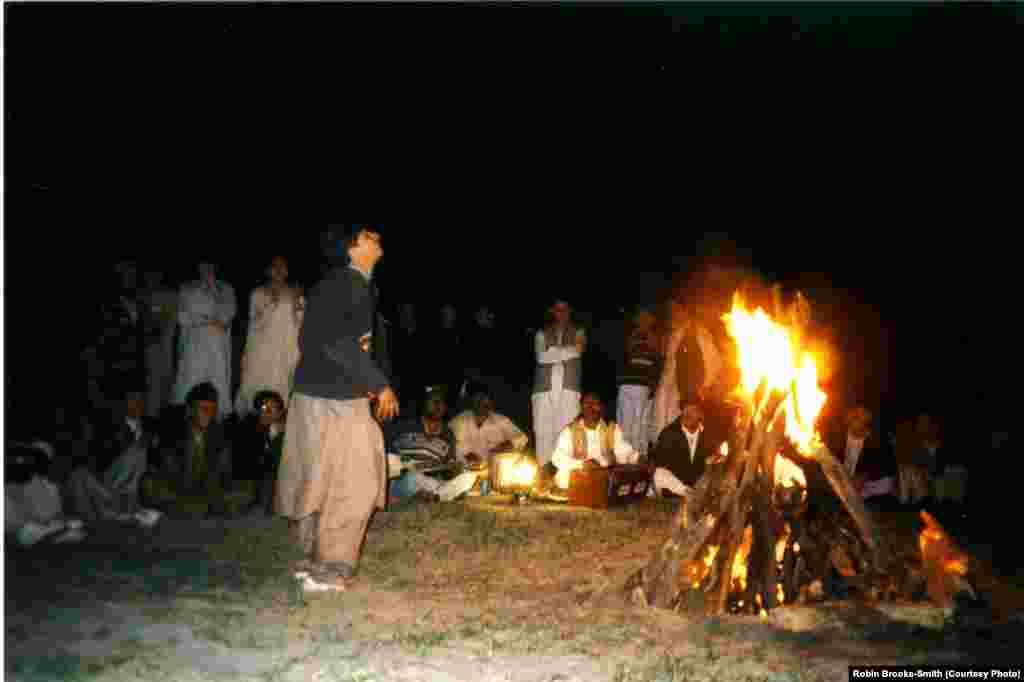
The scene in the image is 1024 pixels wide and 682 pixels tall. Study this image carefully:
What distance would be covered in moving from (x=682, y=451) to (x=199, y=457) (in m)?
4.32

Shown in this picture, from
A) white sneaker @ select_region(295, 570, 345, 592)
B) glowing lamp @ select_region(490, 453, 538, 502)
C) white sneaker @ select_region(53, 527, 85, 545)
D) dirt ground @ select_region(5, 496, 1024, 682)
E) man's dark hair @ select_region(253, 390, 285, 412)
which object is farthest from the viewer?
glowing lamp @ select_region(490, 453, 538, 502)

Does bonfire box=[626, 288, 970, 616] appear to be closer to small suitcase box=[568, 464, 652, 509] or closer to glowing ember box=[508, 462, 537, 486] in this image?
small suitcase box=[568, 464, 652, 509]

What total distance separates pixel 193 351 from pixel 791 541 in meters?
5.94

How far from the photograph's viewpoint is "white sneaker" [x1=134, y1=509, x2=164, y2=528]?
6.58 metres

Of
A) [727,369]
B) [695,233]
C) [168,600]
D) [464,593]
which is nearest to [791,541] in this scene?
[464,593]

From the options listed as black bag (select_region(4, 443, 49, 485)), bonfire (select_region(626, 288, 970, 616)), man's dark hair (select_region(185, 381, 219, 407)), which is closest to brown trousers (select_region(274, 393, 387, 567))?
bonfire (select_region(626, 288, 970, 616))

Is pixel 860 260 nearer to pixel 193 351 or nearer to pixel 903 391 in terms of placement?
pixel 903 391

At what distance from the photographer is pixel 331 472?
5.68 m

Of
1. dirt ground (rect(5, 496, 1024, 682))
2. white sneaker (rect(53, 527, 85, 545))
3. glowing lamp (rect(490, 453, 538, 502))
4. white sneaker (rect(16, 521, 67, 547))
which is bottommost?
dirt ground (rect(5, 496, 1024, 682))

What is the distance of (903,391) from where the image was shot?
12.1 m

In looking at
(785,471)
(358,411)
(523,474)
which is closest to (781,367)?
(358,411)

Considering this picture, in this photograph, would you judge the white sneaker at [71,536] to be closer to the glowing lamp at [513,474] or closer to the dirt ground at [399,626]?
the dirt ground at [399,626]

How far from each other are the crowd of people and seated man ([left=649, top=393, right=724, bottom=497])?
0.01 metres

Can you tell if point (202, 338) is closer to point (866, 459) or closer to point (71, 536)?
point (71, 536)
